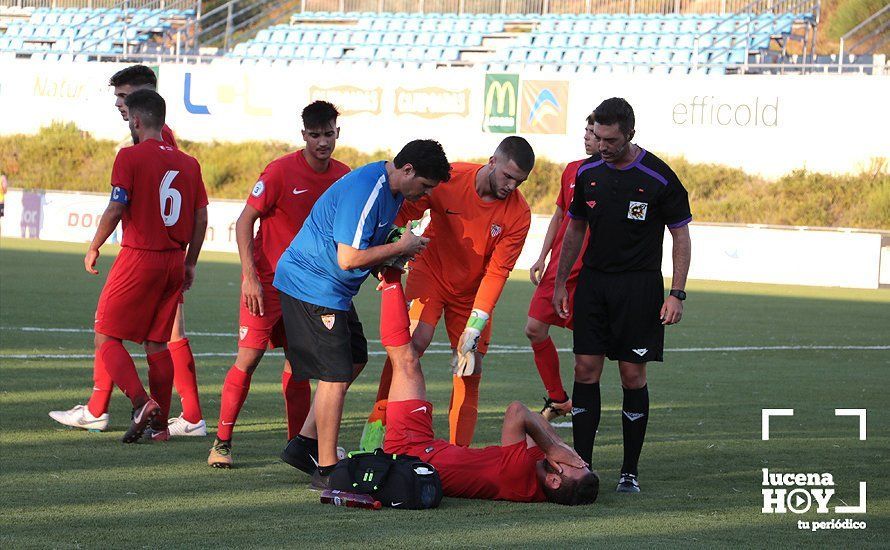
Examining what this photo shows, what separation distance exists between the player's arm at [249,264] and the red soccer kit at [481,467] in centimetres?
131

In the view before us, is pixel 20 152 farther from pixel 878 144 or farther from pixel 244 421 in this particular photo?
pixel 244 421

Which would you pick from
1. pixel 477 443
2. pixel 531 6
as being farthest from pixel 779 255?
pixel 477 443

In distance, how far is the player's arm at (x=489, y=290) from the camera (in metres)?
7.34

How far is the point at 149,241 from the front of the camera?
820cm

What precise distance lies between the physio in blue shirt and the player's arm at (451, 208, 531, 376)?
2.64 ft

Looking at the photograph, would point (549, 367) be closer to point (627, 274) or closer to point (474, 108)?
point (627, 274)

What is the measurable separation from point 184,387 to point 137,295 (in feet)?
2.44

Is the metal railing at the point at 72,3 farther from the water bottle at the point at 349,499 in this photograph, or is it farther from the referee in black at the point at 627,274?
the water bottle at the point at 349,499

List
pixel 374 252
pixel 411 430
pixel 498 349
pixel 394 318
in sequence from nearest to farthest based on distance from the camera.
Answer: pixel 374 252, pixel 411 430, pixel 394 318, pixel 498 349

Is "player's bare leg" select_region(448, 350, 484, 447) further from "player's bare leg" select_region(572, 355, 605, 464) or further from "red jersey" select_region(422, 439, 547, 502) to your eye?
"red jersey" select_region(422, 439, 547, 502)

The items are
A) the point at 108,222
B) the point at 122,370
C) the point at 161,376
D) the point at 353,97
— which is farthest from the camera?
the point at 353,97

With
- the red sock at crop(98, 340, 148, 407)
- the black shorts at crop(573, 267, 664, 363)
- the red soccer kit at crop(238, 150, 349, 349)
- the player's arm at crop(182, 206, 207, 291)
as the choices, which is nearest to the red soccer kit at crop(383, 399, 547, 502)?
the black shorts at crop(573, 267, 664, 363)

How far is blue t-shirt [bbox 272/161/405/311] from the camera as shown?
6.42m

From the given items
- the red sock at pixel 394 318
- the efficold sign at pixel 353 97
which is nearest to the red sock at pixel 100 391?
the red sock at pixel 394 318
